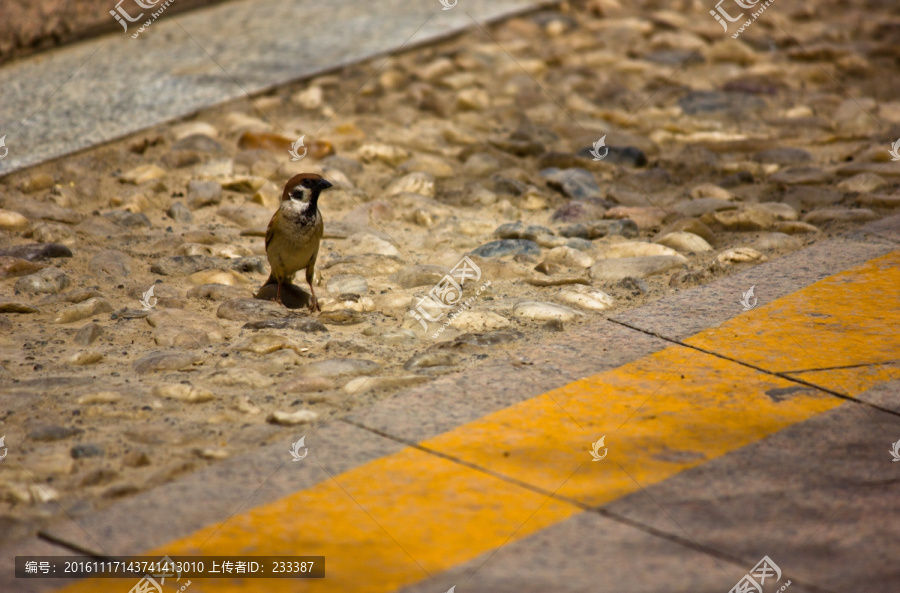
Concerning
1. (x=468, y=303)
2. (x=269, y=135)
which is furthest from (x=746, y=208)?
(x=269, y=135)

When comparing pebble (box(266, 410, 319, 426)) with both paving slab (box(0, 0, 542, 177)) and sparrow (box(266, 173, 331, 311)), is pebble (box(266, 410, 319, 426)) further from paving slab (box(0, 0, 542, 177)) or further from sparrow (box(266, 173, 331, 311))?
paving slab (box(0, 0, 542, 177))

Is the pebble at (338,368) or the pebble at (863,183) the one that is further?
the pebble at (863,183)

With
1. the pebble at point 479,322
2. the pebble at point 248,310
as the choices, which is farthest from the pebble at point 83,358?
the pebble at point 479,322

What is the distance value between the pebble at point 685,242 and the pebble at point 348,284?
4.70 feet

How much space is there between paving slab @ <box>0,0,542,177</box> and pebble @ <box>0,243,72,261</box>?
0.87 metres

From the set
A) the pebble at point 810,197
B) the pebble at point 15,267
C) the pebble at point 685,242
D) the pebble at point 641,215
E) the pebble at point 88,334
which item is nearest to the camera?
the pebble at point 88,334

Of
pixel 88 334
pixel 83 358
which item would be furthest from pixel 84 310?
pixel 83 358

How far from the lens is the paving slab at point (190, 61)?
17.5ft

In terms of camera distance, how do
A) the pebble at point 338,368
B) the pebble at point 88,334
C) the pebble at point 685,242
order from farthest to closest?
the pebble at point 685,242
the pebble at point 88,334
the pebble at point 338,368

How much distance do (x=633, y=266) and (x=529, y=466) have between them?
1680mm

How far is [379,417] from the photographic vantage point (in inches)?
106

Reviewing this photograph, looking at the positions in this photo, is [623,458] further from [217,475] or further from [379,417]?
[217,475]

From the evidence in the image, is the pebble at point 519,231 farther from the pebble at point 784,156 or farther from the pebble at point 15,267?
the pebble at point 15,267

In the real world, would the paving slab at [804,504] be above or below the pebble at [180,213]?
below
